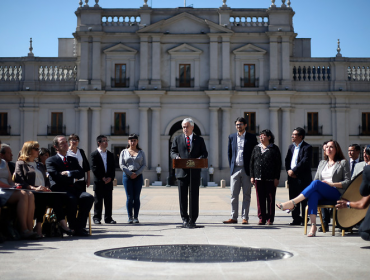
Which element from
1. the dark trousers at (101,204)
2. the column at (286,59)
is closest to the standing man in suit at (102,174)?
the dark trousers at (101,204)

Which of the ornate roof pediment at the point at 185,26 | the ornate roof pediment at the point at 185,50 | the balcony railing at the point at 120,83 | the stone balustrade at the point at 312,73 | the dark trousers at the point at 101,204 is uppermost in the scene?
the ornate roof pediment at the point at 185,26

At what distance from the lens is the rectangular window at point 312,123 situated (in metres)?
40.0

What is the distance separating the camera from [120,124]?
39906 mm

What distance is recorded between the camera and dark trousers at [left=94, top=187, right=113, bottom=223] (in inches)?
456

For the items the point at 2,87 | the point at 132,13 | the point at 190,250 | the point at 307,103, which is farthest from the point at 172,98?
the point at 190,250

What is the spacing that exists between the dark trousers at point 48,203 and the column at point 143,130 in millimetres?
30059

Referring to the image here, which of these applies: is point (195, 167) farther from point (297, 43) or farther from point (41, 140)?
point (297, 43)

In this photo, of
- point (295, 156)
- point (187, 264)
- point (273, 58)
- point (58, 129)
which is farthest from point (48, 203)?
point (273, 58)

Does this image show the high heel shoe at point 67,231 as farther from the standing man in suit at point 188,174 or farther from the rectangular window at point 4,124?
the rectangular window at point 4,124

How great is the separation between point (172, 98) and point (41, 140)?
34.2 feet

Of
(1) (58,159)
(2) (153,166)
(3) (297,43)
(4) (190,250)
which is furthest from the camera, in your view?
(3) (297,43)

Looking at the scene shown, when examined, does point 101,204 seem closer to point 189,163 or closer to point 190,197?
point 190,197

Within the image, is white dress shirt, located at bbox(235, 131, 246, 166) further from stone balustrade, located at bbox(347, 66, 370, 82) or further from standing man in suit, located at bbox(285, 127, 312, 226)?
stone balustrade, located at bbox(347, 66, 370, 82)

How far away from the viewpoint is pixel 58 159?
31.2 ft
